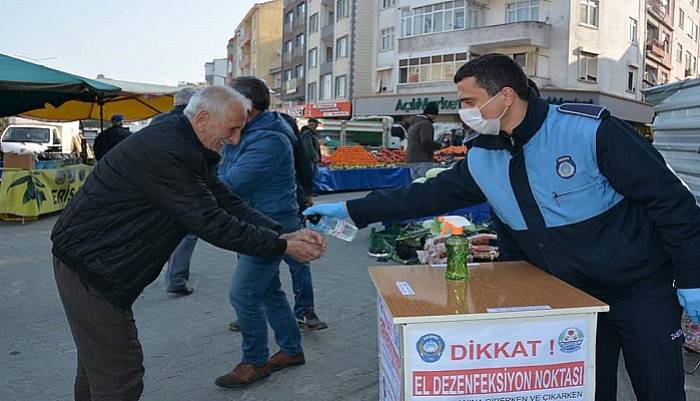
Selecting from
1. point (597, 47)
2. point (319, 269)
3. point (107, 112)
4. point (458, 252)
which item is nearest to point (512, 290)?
point (458, 252)

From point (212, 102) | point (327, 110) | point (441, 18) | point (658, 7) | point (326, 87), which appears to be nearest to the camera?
point (212, 102)

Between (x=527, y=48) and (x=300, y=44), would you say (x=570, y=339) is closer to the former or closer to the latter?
(x=527, y=48)

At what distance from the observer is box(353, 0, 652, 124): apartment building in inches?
1304

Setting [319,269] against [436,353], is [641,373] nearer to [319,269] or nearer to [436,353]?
[436,353]

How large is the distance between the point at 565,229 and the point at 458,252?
16.6 inches

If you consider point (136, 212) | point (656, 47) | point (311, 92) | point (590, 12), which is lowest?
point (136, 212)

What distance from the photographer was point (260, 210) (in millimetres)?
4141

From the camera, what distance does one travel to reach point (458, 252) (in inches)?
100

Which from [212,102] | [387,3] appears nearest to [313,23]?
[387,3]

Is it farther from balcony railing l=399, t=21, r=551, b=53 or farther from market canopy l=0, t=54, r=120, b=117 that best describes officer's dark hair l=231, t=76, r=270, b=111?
balcony railing l=399, t=21, r=551, b=53

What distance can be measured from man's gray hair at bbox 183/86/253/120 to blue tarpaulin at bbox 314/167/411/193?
13854 millimetres

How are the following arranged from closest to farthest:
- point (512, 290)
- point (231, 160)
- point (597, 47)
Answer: point (512, 290)
point (231, 160)
point (597, 47)

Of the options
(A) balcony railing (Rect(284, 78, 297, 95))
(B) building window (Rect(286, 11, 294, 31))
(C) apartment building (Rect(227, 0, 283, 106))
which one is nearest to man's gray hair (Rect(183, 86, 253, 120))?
(A) balcony railing (Rect(284, 78, 297, 95))

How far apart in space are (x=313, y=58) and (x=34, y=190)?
42556 mm
